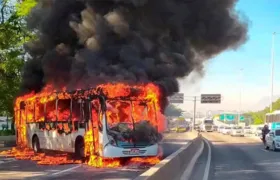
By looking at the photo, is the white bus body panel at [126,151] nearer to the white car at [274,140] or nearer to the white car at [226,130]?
the white car at [274,140]

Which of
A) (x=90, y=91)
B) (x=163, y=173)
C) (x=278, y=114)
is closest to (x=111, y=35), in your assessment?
(x=90, y=91)

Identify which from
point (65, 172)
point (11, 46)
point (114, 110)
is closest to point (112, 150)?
point (114, 110)

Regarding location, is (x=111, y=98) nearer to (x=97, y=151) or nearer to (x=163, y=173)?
(x=97, y=151)

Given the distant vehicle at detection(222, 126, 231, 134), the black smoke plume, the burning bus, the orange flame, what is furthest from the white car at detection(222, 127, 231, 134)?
the burning bus

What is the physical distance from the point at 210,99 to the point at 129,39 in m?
49.6

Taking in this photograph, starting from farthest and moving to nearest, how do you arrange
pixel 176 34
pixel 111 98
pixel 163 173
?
1. pixel 176 34
2. pixel 111 98
3. pixel 163 173

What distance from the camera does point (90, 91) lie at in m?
15.8

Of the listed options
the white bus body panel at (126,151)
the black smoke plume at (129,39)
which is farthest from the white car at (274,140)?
the white bus body panel at (126,151)

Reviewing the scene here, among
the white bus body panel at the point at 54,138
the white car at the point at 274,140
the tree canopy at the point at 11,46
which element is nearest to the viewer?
the white bus body panel at the point at 54,138

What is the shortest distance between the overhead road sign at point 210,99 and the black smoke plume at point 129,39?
4506 centimetres

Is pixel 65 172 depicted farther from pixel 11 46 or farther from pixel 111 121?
pixel 11 46

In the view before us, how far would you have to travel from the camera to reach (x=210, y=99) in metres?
67.6

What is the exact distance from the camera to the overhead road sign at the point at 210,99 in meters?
67.4

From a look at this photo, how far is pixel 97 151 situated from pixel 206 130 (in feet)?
254
